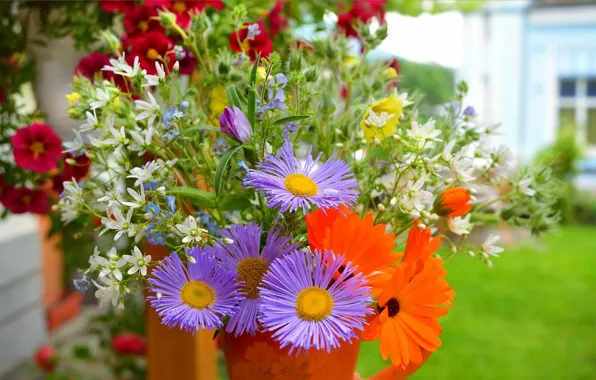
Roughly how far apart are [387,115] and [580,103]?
803 centimetres

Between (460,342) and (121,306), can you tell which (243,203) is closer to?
(121,306)

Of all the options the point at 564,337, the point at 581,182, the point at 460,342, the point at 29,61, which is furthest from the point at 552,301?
the point at 581,182

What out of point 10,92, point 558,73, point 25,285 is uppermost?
point 558,73

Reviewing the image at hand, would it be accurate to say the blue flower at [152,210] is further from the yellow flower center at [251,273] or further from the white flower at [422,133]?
the white flower at [422,133]

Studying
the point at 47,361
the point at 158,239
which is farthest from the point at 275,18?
the point at 47,361

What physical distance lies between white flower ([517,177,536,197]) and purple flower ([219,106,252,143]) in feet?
0.80

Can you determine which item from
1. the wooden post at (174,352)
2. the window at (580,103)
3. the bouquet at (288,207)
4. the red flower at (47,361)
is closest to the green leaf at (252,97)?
the bouquet at (288,207)

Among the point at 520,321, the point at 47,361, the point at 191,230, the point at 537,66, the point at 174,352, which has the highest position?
the point at 537,66

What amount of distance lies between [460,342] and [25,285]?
6.14 feet

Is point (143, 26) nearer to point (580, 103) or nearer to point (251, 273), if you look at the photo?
point (251, 273)

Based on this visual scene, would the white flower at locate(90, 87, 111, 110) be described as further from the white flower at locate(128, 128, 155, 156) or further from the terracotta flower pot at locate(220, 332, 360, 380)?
the terracotta flower pot at locate(220, 332, 360, 380)

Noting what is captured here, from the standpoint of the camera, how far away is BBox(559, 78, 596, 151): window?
7809 mm

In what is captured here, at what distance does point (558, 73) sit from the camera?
25.4 feet

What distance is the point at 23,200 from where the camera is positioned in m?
0.85
